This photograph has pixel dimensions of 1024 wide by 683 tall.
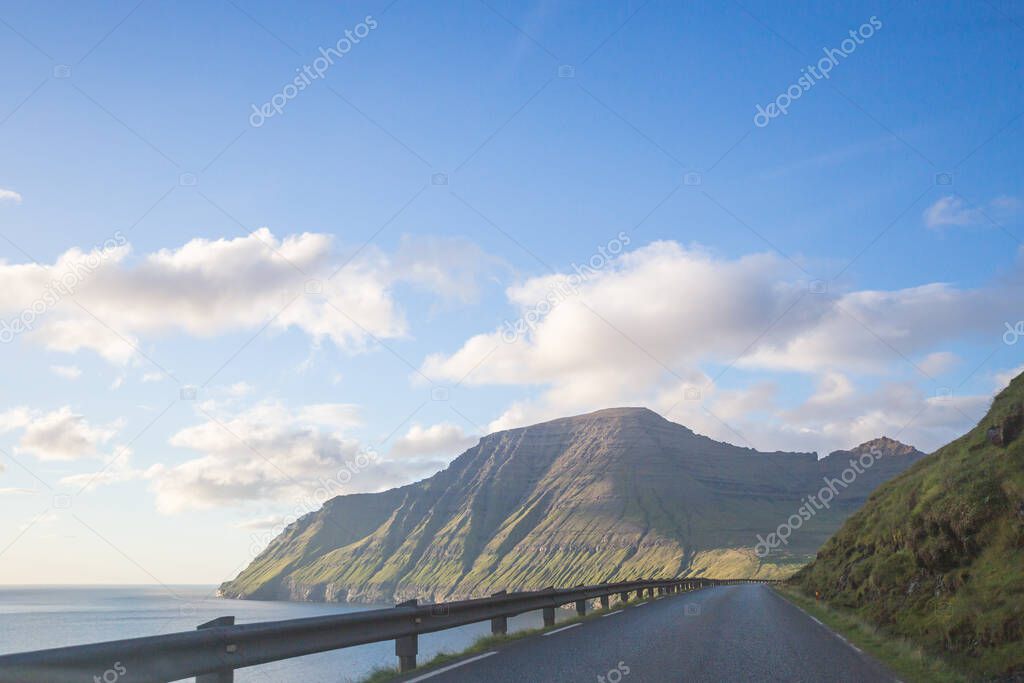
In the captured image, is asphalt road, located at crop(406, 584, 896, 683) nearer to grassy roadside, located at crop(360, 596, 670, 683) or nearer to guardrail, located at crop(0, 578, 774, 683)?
grassy roadside, located at crop(360, 596, 670, 683)

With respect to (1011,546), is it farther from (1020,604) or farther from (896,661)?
(896,661)

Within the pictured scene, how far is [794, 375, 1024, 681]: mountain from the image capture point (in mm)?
11023

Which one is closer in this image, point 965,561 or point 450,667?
point 450,667

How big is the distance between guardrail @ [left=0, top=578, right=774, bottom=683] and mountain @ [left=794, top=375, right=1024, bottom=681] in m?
7.44

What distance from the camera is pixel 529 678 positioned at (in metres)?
9.18

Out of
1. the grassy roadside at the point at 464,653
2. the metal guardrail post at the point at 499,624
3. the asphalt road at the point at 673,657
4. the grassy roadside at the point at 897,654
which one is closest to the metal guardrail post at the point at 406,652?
the grassy roadside at the point at 464,653

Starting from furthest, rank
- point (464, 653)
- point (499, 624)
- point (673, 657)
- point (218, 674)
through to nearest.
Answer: point (499, 624), point (464, 653), point (673, 657), point (218, 674)

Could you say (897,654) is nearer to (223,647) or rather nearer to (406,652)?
(406,652)

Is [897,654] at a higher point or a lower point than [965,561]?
lower

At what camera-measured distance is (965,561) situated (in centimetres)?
1487

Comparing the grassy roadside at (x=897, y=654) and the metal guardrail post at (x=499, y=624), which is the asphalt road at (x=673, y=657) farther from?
the metal guardrail post at (x=499, y=624)

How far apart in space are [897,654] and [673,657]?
150 inches

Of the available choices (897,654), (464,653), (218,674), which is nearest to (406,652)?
(464,653)

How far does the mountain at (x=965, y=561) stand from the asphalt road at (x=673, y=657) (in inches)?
57.3
